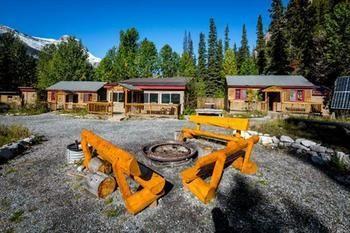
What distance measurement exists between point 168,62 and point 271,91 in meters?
31.9

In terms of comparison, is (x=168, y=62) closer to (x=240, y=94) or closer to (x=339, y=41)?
(x=240, y=94)

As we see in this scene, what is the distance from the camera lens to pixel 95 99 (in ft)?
95.2

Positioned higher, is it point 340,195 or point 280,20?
point 280,20

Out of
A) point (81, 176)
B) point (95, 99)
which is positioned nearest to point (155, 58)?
point (95, 99)

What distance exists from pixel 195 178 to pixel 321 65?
83.4 feet

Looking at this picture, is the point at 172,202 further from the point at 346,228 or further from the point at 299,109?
the point at 299,109

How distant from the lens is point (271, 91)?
24.5 m

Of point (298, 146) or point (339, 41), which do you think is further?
point (339, 41)

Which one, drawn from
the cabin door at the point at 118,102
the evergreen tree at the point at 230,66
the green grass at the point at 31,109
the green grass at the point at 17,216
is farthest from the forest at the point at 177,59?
the green grass at the point at 17,216

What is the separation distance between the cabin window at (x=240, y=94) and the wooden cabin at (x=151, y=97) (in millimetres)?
7551

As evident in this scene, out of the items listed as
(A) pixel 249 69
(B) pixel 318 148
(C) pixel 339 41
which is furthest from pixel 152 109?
(A) pixel 249 69

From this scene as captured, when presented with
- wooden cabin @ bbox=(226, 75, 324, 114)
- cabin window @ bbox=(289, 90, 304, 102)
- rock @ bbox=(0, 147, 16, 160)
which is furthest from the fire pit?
cabin window @ bbox=(289, 90, 304, 102)

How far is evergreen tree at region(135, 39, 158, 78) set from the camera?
153 feet

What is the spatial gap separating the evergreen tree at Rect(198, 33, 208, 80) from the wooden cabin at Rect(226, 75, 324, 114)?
81.8 ft
